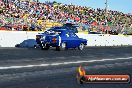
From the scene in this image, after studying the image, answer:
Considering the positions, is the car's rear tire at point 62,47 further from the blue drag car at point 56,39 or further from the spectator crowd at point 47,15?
the spectator crowd at point 47,15

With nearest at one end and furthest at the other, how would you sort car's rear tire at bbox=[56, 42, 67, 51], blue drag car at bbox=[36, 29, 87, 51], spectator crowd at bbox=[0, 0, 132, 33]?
blue drag car at bbox=[36, 29, 87, 51] < car's rear tire at bbox=[56, 42, 67, 51] < spectator crowd at bbox=[0, 0, 132, 33]

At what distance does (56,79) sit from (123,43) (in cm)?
3529

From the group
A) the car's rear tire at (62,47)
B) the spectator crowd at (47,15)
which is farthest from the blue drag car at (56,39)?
the spectator crowd at (47,15)

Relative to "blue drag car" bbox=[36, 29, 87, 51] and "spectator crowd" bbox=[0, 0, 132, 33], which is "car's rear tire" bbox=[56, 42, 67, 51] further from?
"spectator crowd" bbox=[0, 0, 132, 33]

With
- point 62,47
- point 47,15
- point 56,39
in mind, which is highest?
point 56,39

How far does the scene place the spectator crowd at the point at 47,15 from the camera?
3894cm

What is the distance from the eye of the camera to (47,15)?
49.7 meters

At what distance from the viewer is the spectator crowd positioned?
3894 centimetres

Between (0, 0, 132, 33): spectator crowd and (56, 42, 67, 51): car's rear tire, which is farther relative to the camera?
(0, 0, 132, 33): spectator crowd

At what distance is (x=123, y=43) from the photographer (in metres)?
46.5

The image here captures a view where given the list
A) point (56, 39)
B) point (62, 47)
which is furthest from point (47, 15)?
point (56, 39)

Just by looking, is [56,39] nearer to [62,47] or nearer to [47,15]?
[62,47]

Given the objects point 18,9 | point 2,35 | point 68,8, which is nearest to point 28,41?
point 2,35

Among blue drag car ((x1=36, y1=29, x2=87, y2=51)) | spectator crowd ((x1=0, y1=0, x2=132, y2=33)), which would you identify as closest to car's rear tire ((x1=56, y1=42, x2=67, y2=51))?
blue drag car ((x1=36, y1=29, x2=87, y2=51))
